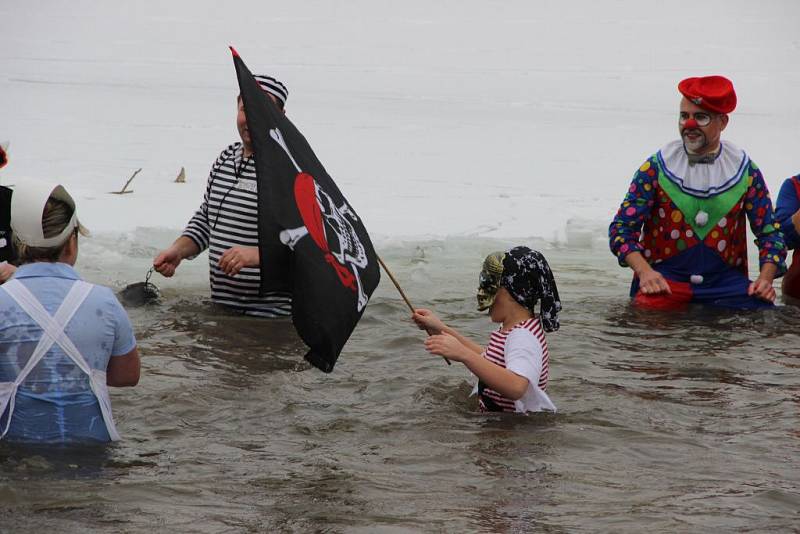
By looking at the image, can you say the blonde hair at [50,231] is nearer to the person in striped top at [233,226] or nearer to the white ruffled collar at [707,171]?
the person in striped top at [233,226]

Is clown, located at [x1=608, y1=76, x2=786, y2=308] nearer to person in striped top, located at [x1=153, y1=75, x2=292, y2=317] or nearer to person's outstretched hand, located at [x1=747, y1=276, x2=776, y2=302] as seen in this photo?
person's outstretched hand, located at [x1=747, y1=276, x2=776, y2=302]

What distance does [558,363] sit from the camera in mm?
6609

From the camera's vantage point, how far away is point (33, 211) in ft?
12.3

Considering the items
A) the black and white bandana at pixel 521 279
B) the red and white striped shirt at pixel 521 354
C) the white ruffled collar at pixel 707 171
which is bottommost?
the red and white striped shirt at pixel 521 354

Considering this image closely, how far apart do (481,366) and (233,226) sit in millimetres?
2380

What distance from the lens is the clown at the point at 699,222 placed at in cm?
737

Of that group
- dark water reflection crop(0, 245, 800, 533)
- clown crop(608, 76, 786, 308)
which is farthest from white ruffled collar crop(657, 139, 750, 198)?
dark water reflection crop(0, 245, 800, 533)

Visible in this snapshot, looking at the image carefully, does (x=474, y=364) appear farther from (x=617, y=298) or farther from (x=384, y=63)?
(x=384, y=63)

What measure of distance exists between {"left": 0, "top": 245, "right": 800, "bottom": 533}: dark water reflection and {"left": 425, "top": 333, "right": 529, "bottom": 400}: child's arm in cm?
25

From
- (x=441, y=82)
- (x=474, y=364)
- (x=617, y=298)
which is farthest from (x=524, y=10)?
(x=474, y=364)

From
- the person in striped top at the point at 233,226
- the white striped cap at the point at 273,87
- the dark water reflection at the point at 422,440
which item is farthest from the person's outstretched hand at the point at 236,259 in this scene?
the white striped cap at the point at 273,87

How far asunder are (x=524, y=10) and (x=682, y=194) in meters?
23.2

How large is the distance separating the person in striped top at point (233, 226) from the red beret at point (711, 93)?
257 centimetres

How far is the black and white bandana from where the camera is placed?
5.05 m
